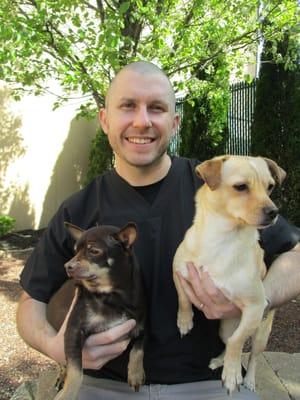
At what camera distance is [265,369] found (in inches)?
131

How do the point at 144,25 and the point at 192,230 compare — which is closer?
the point at 192,230

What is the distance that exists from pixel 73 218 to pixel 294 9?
476cm

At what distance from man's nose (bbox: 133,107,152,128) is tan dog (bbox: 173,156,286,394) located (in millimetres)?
371

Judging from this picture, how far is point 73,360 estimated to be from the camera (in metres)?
2.13

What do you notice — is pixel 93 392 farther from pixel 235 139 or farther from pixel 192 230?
pixel 235 139

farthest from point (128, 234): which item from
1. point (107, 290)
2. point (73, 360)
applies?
point (73, 360)

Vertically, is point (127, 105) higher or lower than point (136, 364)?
higher

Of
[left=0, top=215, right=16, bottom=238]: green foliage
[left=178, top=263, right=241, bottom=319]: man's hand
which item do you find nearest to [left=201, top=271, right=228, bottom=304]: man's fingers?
[left=178, top=263, right=241, bottom=319]: man's hand

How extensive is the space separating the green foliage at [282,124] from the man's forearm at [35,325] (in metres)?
6.35

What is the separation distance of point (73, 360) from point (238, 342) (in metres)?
0.73

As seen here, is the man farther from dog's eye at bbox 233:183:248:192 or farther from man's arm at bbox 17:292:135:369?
dog's eye at bbox 233:183:248:192

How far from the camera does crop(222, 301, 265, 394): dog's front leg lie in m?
2.12

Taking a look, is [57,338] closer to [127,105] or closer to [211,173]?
[211,173]

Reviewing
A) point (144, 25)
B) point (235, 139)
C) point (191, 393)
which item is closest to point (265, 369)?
point (191, 393)
